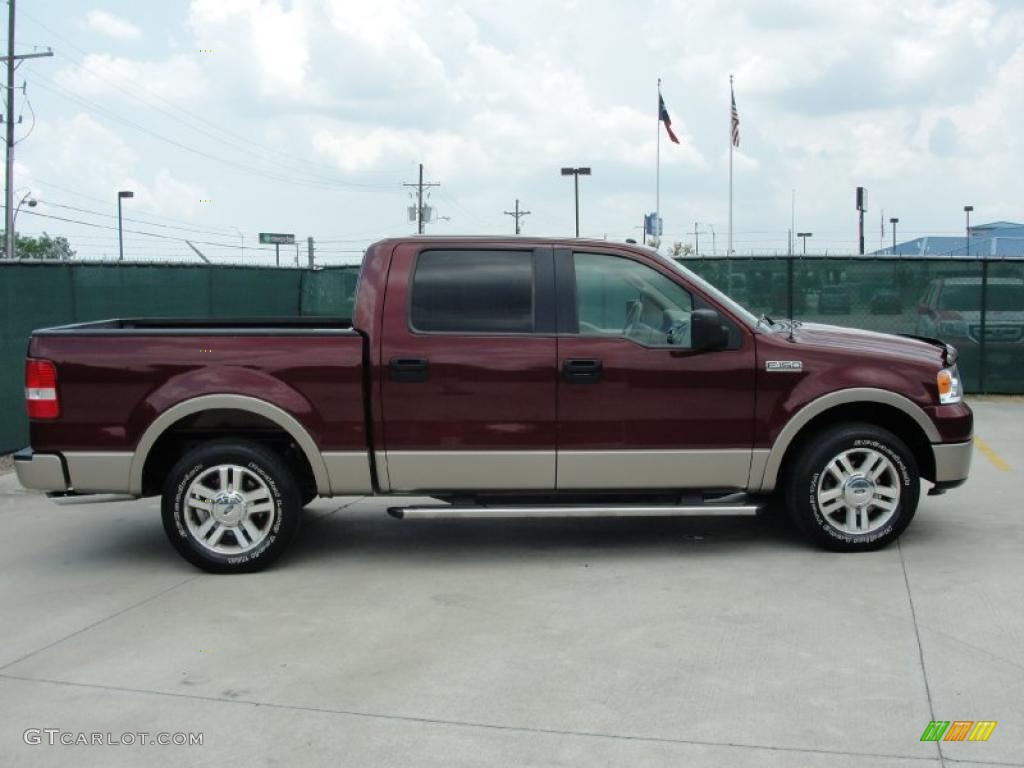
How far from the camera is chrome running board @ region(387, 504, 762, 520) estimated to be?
6.16 m

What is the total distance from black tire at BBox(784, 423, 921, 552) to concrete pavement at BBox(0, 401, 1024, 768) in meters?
0.14

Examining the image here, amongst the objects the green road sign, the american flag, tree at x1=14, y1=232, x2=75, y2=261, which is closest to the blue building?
the american flag

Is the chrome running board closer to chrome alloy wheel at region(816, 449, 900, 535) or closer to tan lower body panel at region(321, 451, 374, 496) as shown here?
tan lower body panel at region(321, 451, 374, 496)

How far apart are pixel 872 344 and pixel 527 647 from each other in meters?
3.01

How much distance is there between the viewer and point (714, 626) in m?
5.15

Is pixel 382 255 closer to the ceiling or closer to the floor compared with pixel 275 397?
closer to the ceiling

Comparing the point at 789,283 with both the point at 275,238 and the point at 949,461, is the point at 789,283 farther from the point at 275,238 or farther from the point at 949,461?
the point at 275,238

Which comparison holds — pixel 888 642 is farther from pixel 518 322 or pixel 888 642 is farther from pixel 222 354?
pixel 222 354

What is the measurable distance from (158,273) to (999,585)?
33.4 ft

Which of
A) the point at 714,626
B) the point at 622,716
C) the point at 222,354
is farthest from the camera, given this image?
the point at 222,354

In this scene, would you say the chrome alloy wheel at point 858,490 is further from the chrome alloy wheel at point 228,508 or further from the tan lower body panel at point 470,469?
the chrome alloy wheel at point 228,508

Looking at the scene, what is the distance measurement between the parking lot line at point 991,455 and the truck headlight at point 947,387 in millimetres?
3027

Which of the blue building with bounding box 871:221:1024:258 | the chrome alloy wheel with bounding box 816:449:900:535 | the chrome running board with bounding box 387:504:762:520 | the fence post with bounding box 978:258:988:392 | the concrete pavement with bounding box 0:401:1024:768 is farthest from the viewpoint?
the blue building with bounding box 871:221:1024:258

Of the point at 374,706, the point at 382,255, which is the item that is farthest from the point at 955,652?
the point at 382,255
